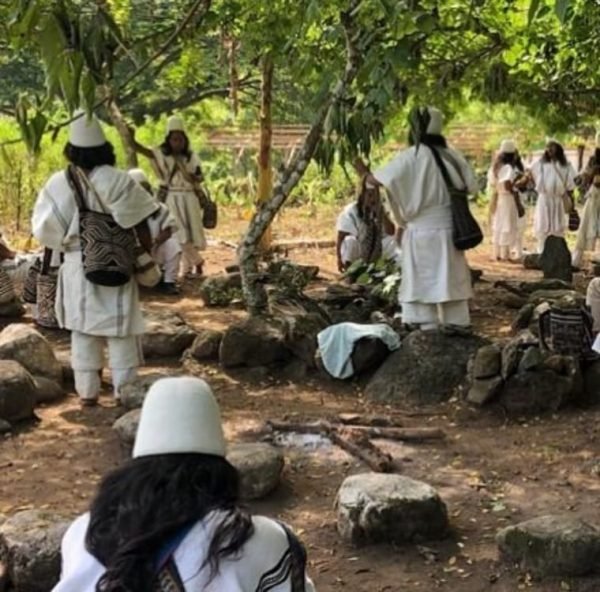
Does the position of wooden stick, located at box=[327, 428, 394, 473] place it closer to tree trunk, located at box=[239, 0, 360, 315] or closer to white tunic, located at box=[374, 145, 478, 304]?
white tunic, located at box=[374, 145, 478, 304]

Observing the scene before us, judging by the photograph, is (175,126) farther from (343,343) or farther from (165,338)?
(343,343)

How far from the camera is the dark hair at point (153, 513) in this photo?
1876 mm

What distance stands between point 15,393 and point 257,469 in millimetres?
1818

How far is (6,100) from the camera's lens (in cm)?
1362

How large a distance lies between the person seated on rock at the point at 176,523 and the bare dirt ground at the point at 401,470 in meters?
1.97

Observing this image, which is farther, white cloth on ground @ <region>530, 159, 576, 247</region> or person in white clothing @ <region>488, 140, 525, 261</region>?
person in white clothing @ <region>488, 140, 525, 261</region>

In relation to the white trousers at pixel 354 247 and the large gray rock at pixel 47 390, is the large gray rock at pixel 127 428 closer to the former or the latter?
the large gray rock at pixel 47 390

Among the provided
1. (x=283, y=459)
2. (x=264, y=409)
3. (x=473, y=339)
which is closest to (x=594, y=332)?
(x=473, y=339)

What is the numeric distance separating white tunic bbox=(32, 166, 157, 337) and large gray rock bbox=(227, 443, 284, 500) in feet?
5.41

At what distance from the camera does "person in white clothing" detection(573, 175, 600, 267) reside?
1202 centimetres

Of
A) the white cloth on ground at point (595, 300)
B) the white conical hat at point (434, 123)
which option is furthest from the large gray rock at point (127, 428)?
the white cloth on ground at point (595, 300)

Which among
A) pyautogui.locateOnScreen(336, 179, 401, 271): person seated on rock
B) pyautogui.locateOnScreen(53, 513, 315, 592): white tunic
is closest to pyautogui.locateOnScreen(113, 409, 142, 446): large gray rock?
pyautogui.locateOnScreen(53, 513, 315, 592): white tunic

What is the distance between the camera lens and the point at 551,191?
1291 centimetres

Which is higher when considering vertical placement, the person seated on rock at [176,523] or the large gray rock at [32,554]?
the person seated on rock at [176,523]
